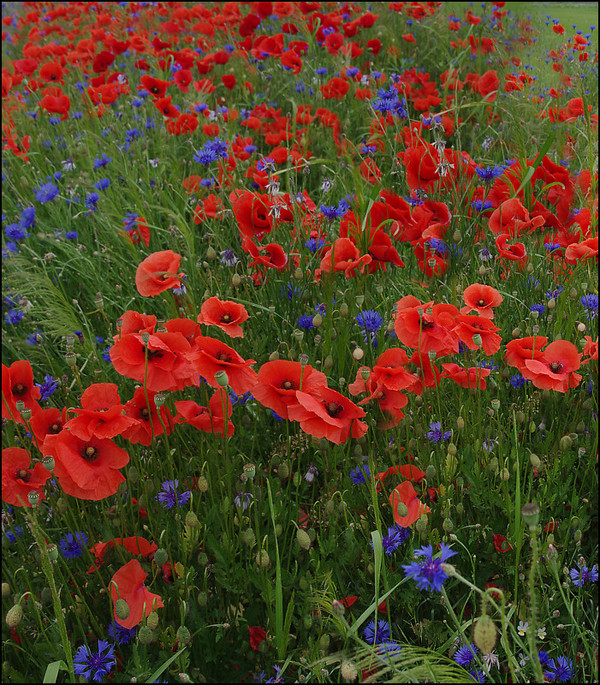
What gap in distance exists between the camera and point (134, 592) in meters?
1.29

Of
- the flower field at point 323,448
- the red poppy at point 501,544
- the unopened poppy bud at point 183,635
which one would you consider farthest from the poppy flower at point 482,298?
the unopened poppy bud at point 183,635

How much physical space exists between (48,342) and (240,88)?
2761 millimetres

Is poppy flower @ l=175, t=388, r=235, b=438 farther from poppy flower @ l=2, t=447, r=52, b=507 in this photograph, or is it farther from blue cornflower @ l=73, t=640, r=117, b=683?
blue cornflower @ l=73, t=640, r=117, b=683

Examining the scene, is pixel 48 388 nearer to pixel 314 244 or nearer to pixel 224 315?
pixel 224 315

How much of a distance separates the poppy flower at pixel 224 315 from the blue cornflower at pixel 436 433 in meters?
0.54

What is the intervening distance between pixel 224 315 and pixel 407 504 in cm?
62

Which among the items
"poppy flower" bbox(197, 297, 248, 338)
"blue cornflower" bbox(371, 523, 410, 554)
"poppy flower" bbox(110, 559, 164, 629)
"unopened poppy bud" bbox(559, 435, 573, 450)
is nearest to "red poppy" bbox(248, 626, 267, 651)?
"poppy flower" bbox(110, 559, 164, 629)

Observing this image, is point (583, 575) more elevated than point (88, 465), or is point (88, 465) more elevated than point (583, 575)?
point (88, 465)

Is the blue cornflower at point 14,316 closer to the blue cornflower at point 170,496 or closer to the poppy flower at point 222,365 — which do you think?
the blue cornflower at point 170,496

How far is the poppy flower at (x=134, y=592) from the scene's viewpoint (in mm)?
1240

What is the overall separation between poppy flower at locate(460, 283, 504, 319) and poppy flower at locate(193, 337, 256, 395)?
60cm

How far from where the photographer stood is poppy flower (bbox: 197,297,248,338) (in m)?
1.43

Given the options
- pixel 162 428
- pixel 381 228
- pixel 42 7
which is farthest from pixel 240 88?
pixel 42 7

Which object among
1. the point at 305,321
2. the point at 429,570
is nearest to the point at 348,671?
the point at 429,570
